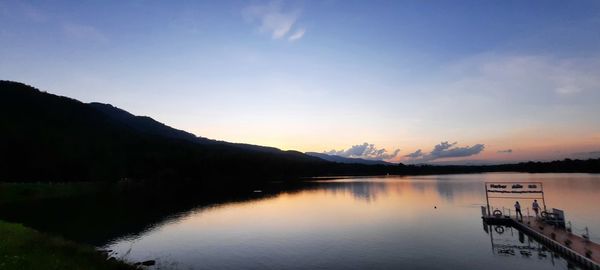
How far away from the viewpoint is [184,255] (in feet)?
155

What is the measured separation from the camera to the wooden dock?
36172 mm

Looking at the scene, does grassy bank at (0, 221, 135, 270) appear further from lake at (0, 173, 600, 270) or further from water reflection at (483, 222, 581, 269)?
water reflection at (483, 222, 581, 269)

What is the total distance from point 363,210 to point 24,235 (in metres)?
69.4

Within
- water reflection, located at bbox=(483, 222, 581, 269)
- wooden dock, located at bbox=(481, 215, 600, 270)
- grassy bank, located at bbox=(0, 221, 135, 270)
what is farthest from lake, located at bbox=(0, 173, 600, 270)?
grassy bank, located at bbox=(0, 221, 135, 270)

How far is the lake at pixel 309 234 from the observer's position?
42281 mm

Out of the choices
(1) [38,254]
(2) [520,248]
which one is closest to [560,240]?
(2) [520,248]

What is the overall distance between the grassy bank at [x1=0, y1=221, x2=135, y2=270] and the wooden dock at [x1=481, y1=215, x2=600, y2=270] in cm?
4446

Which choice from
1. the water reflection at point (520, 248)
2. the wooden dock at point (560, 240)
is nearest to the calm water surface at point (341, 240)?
the water reflection at point (520, 248)

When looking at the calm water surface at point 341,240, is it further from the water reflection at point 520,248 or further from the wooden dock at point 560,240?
the wooden dock at point 560,240

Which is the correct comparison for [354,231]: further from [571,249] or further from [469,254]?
[571,249]

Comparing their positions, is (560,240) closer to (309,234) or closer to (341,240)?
(341,240)

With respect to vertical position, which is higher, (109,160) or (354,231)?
(109,160)

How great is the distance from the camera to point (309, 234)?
2349 inches

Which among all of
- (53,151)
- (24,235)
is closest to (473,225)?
(24,235)
